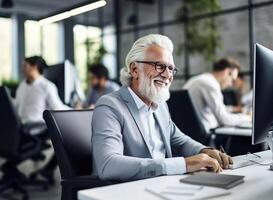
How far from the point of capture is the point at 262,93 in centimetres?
160

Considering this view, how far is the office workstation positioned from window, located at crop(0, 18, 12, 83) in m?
4.26

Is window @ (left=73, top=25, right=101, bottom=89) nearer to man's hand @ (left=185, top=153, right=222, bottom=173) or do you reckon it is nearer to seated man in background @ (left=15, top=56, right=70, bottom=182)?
seated man in background @ (left=15, top=56, right=70, bottom=182)

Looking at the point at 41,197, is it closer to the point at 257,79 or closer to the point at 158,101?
the point at 158,101

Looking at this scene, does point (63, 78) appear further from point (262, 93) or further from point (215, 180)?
point (215, 180)

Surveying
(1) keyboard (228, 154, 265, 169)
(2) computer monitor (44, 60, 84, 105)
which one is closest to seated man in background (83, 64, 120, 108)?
(2) computer monitor (44, 60, 84, 105)

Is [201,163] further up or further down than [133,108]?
further down

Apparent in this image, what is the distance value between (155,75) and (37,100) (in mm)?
2545

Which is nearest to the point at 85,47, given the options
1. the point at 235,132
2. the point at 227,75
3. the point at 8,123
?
the point at 227,75

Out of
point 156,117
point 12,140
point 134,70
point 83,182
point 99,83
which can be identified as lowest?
point 12,140

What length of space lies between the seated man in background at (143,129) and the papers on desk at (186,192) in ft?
0.86

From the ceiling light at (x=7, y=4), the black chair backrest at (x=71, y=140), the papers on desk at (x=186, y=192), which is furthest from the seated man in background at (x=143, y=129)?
the ceiling light at (x=7, y=4)

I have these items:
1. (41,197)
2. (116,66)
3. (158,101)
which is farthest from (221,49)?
(158,101)

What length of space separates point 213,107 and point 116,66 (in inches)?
236

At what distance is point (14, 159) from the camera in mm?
3646
